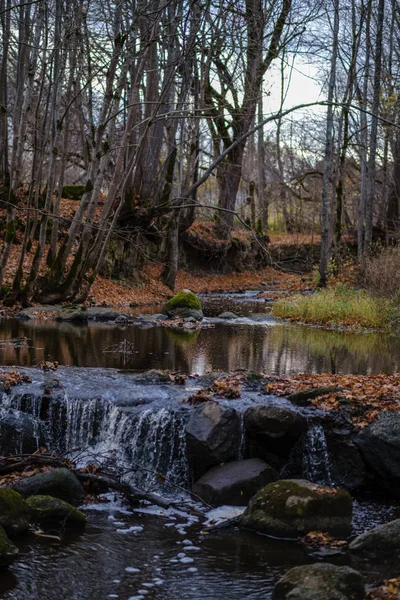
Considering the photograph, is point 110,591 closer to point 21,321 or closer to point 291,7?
point 21,321

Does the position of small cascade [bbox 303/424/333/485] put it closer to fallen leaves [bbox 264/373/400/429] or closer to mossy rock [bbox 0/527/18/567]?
fallen leaves [bbox 264/373/400/429]

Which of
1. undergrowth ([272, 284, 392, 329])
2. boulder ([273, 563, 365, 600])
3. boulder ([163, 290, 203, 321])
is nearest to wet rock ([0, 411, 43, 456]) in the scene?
boulder ([273, 563, 365, 600])

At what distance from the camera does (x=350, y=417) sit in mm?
8922

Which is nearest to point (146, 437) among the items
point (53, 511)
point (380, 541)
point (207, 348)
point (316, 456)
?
point (316, 456)

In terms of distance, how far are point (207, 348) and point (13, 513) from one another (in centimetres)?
864

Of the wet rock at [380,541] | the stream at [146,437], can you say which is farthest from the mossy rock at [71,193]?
the wet rock at [380,541]

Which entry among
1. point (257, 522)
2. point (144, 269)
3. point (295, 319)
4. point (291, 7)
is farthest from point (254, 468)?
point (144, 269)

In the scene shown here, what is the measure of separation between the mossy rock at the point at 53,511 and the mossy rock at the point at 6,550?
2.48 ft

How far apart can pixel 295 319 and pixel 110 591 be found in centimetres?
1581

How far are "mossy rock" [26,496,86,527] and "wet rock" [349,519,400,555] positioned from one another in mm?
2561

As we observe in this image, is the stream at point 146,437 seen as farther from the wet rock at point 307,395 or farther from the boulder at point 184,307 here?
the boulder at point 184,307

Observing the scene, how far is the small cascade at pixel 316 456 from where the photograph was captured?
8.63 meters

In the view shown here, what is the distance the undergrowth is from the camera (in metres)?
19.1

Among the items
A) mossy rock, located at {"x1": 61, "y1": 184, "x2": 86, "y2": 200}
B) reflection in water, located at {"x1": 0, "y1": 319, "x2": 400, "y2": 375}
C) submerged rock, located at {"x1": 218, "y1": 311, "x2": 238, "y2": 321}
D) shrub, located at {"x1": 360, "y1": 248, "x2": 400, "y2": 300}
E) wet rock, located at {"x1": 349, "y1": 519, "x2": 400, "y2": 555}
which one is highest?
mossy rock, located at {"x1": 61, "y1": 184, "x2": 86, "y2": 200}
